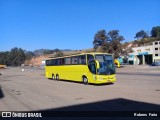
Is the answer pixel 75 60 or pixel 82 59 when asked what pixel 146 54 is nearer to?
pixel 75 60

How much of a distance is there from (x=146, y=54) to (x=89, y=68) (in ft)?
281

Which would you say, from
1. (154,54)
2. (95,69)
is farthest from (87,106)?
(154,54)

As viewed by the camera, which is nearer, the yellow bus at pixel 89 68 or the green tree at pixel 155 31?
→ the yellow bus at pixel 89 68

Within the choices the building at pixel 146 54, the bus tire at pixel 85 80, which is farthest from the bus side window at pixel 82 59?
the building at pixel 146 54

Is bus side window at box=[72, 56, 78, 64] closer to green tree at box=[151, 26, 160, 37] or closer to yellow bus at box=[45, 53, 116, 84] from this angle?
yellow bus at box=[45, 53, 116, 84]

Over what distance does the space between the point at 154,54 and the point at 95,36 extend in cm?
2607

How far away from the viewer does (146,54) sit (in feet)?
348

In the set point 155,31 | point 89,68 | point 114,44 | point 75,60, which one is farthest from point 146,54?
point 89,68

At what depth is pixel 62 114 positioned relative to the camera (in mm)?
10727

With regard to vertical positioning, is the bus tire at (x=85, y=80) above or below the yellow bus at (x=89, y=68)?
below

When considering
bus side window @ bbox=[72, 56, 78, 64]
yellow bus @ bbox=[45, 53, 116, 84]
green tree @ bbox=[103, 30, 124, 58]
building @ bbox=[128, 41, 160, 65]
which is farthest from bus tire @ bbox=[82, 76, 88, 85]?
building @ bbox=[128, 41, 160, 65]

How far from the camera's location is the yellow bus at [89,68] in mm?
23188

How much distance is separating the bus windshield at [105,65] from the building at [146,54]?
261ft

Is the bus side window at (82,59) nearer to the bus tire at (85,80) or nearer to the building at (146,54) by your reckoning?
the bus tire at (85,80)
